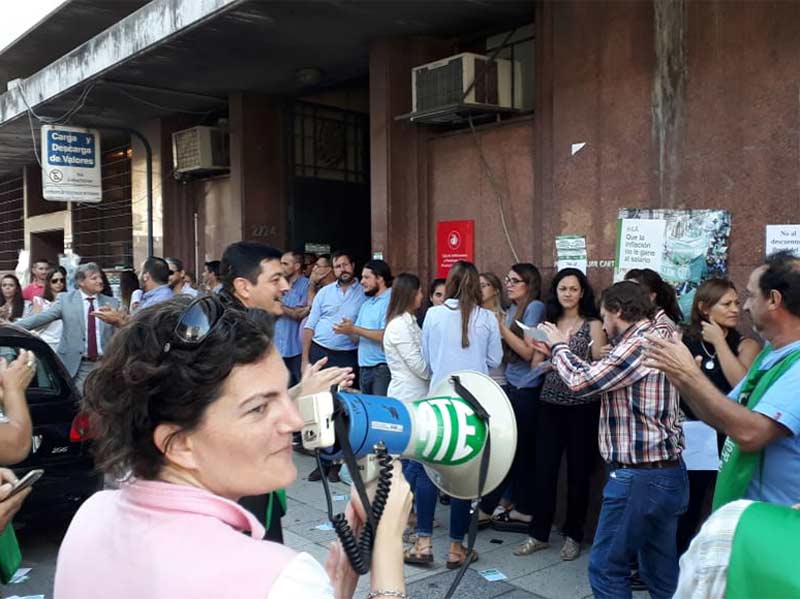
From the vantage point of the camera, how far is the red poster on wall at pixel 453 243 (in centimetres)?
650

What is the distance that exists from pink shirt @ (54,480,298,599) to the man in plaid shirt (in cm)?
243

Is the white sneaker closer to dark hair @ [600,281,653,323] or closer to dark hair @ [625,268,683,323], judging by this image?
dark hair @ [625,268,683,323]

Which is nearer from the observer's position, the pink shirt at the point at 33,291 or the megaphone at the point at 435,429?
the megaphone at the point at 435,429

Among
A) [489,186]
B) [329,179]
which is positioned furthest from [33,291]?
[489,186]

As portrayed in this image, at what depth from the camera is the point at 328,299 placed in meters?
6.30

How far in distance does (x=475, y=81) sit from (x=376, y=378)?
270 centimetres

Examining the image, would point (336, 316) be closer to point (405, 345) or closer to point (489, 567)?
point (405, 345)

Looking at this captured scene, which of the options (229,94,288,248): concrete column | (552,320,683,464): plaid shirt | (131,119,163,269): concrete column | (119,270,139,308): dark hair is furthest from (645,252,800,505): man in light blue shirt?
(131,119,163,269): concrete column

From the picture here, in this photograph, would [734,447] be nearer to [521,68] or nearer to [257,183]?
[521,68]

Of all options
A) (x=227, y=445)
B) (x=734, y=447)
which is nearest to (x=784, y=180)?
(x=734, y=447)

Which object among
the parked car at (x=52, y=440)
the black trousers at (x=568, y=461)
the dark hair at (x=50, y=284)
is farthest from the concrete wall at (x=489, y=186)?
the dark hair at (x=50, y=284)

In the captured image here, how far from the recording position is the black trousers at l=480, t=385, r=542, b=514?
486cm

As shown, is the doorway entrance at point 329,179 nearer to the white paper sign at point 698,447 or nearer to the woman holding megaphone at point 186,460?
the white paper sign at point 698,447

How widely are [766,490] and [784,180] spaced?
9.09ft
